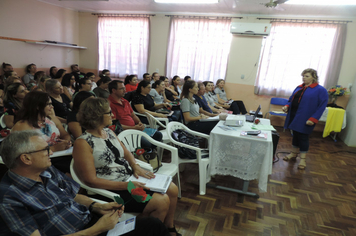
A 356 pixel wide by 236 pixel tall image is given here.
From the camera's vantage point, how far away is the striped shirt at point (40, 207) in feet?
2.89

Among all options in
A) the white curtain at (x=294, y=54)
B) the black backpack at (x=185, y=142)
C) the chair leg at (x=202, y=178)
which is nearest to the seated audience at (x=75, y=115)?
the black backpack at (x=185, y=142)

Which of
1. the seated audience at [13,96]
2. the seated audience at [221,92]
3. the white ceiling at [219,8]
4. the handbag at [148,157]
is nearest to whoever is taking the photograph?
the handbag at [148,157]

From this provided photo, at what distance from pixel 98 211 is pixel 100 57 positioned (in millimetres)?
5950

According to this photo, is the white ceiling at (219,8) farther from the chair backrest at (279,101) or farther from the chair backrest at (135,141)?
the chair backrest at (135,141)

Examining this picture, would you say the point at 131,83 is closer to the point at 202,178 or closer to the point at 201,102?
the point at 201,102

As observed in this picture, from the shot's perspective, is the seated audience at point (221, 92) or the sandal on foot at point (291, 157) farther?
the seated audience at point (221, 92)

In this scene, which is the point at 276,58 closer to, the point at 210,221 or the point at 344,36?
the point at 344,36

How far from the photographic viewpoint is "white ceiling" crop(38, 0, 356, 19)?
14.4ft

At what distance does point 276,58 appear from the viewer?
17.6ft

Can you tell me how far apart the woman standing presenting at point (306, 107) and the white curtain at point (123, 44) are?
413cm

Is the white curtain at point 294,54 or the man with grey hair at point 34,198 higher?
the white curtain at point 294,54

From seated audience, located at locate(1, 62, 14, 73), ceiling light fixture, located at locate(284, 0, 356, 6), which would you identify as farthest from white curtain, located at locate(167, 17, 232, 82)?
seated audience, located at locate(1, 62, 14, 73)

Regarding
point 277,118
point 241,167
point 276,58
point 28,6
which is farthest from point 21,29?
point 277,118

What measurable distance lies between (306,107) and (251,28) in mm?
2869
